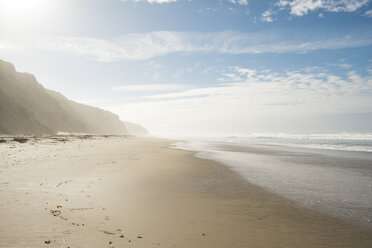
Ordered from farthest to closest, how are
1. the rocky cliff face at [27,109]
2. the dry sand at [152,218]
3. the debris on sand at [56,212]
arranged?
1. the rocky cliff face at [27,109]
2. the debris on sand at [56,212]
3. the dry sand at [152,218]

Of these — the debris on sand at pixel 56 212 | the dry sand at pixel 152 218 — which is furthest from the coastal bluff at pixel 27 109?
the debris on sand at pixel 56 212

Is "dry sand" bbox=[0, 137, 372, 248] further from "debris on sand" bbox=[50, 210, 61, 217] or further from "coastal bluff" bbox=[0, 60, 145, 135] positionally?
"coastal bluff" bbox=[0, 60, 145, 135]

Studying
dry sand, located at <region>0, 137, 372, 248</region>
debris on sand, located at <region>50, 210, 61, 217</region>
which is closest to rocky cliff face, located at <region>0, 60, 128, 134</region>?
dry sand, located at <region>0, 137, 372, 248</region>

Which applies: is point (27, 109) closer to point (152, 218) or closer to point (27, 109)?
point (27, 109)

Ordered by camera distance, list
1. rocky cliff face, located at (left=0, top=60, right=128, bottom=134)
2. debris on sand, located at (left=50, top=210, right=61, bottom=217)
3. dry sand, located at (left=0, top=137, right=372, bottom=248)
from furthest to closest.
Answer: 1. rocky cliff face, located at (left=0, top=60, right=128, bottom=134)
2. debris on sand, located at (left=50, top=210, right=61, bottom=217)
3. dry sand, located at (left=0, top=137, right=372, bottom=248)

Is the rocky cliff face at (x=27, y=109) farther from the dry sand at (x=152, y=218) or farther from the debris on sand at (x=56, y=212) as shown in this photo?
the debris on sand at (x=56, y=212)

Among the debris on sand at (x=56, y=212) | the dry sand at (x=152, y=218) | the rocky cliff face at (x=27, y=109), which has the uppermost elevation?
the rocky cliff face at (x=27, y=109)

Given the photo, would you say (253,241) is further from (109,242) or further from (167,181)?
(167,181)

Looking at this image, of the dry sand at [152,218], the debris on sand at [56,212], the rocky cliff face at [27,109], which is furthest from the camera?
the rocky cliff face at [27,109]

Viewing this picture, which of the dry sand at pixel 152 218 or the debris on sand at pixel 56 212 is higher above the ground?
the debris on sand at pixel 56 212

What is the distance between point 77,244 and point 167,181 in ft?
22.0

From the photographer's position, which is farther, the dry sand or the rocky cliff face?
the rocky cliff face

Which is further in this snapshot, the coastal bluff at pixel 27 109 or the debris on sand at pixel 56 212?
the coastal bluff at pixel 27 109

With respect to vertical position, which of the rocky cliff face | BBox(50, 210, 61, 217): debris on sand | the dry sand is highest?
the rocky cliff face
